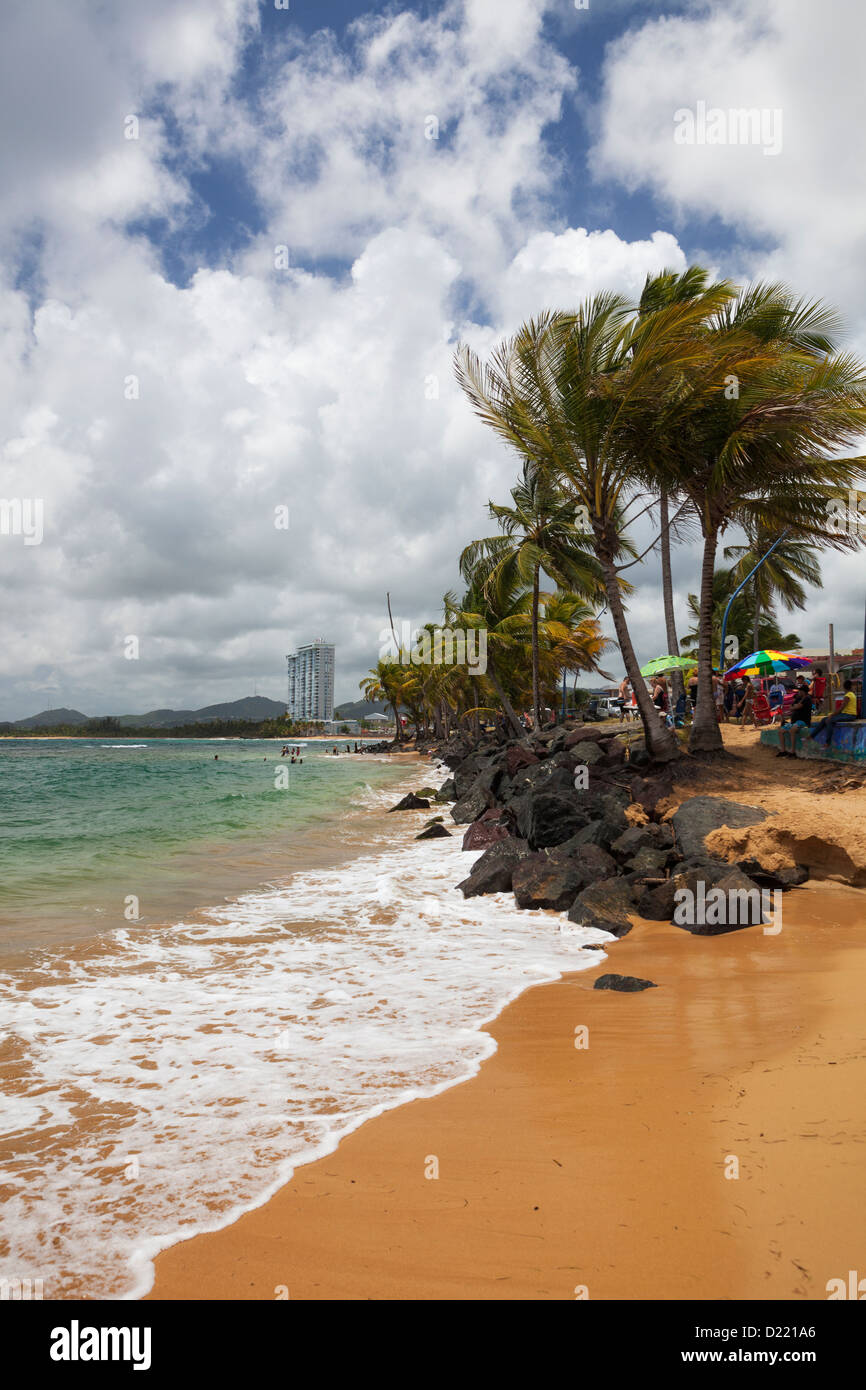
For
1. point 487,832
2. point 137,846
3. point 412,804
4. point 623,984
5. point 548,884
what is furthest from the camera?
point 412,804

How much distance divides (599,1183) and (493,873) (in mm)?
7022

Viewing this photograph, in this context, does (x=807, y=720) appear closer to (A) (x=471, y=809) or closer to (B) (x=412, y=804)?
(A) (x=471, y=809)

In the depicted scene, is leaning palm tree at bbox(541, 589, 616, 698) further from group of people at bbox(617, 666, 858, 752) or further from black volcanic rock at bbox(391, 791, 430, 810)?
black volcanic rock at bbox(391, 791, 430, 810)

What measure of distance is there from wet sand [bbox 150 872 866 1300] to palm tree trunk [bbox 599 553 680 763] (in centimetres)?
941

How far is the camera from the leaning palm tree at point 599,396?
12.9 meters

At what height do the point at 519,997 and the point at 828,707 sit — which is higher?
the point at 828,707

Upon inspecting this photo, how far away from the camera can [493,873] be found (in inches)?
396

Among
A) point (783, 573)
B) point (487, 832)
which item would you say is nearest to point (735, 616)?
point (783, 573)

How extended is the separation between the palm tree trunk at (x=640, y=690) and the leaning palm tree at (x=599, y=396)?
0.9 inches

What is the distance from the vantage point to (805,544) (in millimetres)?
29562

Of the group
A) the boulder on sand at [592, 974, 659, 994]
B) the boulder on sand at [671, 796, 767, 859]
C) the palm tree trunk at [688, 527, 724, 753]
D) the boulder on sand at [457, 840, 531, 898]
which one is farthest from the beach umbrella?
the boulder on sand at [592, 974, 659, 994]
